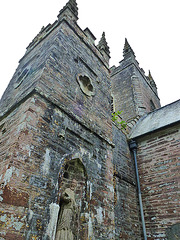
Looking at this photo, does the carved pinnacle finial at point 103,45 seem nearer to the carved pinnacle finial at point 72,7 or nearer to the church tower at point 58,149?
the carved pinnacle finial at point 72,7

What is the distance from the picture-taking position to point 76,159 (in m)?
4.87

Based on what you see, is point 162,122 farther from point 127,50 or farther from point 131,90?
point 127,50

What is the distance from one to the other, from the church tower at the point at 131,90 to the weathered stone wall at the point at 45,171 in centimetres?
744

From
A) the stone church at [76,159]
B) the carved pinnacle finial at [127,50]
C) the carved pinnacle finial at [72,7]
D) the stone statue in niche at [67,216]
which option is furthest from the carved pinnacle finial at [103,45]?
the stone statue in niche at [67,216]

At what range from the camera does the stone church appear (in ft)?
11.6

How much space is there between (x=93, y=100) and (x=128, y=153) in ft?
10.1

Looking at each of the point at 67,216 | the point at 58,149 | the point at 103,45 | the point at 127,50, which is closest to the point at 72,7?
the point at 103,45

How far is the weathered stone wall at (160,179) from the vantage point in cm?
621

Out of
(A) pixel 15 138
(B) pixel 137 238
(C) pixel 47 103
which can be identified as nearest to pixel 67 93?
(C) pixel 47 103

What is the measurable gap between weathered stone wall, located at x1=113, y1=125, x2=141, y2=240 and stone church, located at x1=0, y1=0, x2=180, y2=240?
0.10 feet

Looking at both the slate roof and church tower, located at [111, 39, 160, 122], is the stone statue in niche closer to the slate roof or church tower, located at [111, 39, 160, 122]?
the slate roof

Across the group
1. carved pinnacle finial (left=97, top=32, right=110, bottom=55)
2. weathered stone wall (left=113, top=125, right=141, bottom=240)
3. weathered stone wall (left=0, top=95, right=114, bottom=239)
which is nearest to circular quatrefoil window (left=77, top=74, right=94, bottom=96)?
weathered stone wall (left=0, top=95, right=114, bottom=239)

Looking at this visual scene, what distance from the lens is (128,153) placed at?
8258 mm

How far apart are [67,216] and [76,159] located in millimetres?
1358
